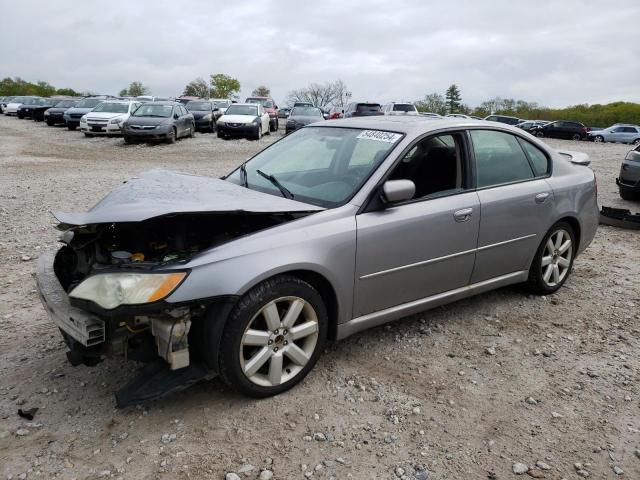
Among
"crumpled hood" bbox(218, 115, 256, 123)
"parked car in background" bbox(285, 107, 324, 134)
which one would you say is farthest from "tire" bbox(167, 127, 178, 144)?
"parked car in background" bbox(285, 107, 324, 134)

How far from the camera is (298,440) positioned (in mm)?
2703

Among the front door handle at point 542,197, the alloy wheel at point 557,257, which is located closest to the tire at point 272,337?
the front door handle at point 542,197

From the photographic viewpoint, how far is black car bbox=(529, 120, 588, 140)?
35344 mm

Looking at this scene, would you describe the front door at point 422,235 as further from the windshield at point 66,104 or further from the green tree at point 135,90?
the green tree at point 135,90

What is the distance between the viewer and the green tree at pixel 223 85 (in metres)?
90.9

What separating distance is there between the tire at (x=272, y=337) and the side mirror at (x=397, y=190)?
0.76m

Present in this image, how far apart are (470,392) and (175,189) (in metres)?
2.24

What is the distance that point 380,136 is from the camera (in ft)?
12.3

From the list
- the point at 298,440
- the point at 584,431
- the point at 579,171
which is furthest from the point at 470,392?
the point at 579,171

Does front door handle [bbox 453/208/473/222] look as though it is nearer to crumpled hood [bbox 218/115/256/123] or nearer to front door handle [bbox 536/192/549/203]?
front door handle [bbox 536/192/549/203]

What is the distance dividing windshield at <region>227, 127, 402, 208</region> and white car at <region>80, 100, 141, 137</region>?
17335mm

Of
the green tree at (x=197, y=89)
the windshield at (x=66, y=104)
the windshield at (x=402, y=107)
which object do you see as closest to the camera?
the windshield at (x=402, y=107)

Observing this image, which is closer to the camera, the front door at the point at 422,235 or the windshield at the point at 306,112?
the front door at the point at 422,235

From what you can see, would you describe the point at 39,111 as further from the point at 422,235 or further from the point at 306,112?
the point at 422,235
